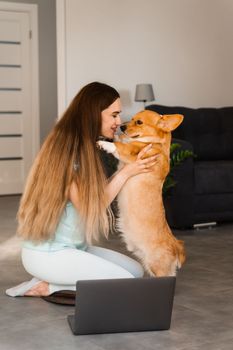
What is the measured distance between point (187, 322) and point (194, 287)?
2.11ft

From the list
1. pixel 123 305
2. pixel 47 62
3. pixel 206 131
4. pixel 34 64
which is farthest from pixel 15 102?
pixel 123 305

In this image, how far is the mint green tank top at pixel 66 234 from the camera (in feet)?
10.1

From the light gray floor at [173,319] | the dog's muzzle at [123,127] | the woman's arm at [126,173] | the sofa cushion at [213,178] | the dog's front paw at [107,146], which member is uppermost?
the dog's muzzle at [123,127]

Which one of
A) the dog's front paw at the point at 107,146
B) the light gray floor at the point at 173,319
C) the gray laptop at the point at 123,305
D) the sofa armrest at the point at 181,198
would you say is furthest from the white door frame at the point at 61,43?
the gray laptop at the point at 123,305

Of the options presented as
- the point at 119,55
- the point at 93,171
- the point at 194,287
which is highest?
the point at 119,55

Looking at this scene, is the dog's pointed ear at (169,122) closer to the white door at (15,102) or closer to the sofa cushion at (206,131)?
the sofa cushion at (206,131)

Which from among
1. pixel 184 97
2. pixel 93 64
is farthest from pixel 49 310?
pixel 184 97

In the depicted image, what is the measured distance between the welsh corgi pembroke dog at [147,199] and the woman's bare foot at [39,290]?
0.46 meters

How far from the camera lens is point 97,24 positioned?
21.8ft

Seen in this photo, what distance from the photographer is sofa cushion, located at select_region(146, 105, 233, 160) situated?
20.4 ft

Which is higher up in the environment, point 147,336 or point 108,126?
point 108,126

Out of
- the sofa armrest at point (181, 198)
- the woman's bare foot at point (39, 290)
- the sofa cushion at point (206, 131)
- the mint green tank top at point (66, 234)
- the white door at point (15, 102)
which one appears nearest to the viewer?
the mint green tank top at point (66, 234)

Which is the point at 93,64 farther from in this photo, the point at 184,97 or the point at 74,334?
the point at 74,334

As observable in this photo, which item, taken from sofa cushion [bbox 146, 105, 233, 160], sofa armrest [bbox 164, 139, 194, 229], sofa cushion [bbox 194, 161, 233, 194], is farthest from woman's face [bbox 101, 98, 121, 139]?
sofa cushion [bbox 146, 105, 233, 160]
